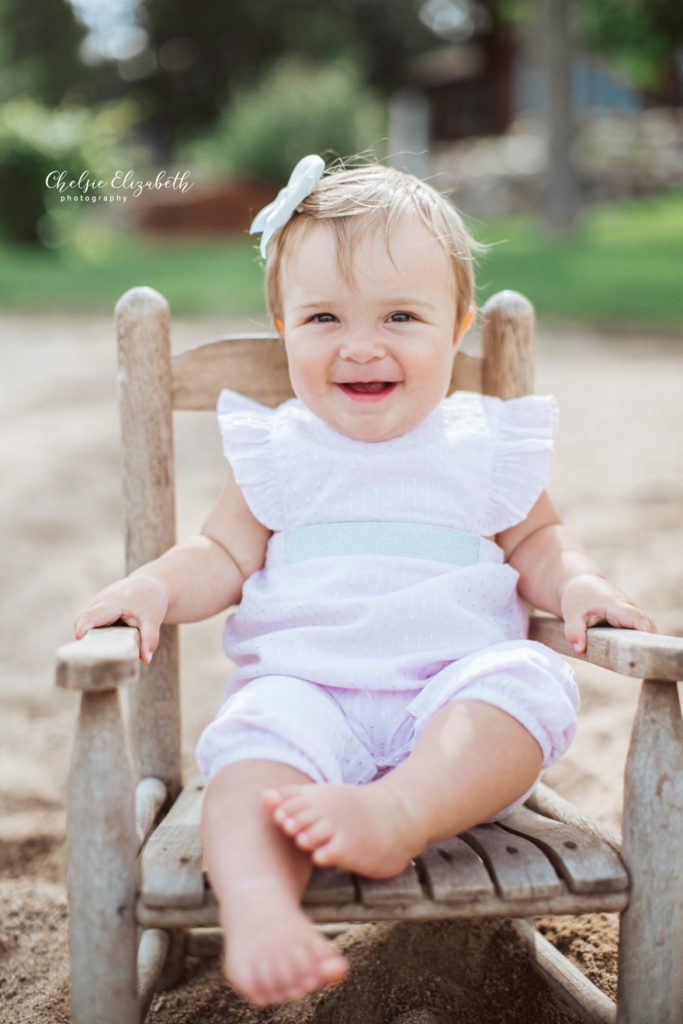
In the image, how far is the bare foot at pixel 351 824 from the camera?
1.32 m

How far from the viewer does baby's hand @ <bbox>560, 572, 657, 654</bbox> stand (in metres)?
1.58

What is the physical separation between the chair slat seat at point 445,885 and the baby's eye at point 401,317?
82 centimetres

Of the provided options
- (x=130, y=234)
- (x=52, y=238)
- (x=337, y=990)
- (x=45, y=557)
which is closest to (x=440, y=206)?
(x=337, y=990)

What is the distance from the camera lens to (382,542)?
1809mm

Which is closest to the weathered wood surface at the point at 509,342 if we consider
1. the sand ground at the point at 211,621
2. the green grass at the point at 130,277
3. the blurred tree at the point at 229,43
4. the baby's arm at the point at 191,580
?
the baby's arm at the point at 191,580

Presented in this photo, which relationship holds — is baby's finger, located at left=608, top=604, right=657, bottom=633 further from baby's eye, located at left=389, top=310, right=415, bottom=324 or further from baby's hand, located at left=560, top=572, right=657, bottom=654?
baby's eye, located at left=389, top=310, right=415, bottom=324

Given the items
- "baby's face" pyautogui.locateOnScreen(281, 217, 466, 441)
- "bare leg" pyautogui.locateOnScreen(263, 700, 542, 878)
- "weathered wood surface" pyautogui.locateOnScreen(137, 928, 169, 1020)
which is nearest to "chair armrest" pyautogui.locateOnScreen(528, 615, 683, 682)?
"bare leg" pyautogui.locateOnScreen(263, 700, 542, 878)

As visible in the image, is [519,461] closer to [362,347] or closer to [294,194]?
[362,347]

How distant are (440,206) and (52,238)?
487 inches

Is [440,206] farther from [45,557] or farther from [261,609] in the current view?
[45,557]

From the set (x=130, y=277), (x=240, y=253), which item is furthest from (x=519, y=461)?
(x=240, y=253)

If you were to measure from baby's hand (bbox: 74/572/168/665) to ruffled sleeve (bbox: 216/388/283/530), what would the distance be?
26 centimetres

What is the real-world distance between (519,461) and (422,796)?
0.71 metres

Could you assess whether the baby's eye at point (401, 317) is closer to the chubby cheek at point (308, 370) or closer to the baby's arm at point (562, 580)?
the chubby cheek at point (308, 370)
